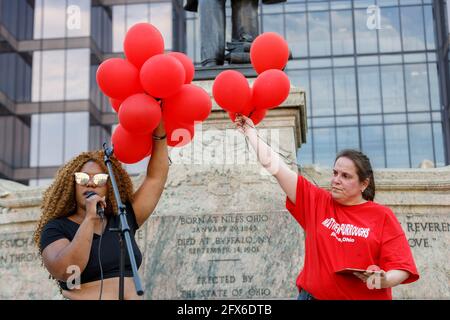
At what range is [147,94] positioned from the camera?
3695 mm

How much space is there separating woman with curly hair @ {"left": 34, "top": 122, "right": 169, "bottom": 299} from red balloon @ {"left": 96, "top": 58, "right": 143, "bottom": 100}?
34cm

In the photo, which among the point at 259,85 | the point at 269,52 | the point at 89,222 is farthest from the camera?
the point at 269,52

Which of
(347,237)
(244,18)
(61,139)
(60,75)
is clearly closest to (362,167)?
(347,237)

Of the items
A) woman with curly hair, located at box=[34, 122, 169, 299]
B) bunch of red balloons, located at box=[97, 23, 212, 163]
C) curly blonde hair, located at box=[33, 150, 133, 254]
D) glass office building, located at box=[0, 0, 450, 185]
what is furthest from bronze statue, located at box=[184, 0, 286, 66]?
glass office building, located at box=[0, 0, 450, 185]

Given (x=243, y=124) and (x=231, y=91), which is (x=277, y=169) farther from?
(x=231, y=91)

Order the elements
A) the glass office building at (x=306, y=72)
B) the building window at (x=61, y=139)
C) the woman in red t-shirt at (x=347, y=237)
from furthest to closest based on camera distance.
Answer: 1. the building window at (x=61, y=139)
2. the glass office building at (x=306, y=72)
3. the woman in red t-shirt at (x=347, y=237)

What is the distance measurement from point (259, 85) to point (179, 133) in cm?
51

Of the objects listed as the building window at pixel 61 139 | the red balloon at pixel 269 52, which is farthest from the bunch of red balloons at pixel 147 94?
the building window at pixel 61 139

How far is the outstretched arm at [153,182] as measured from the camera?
3.63 m

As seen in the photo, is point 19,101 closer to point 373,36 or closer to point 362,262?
point 373,36

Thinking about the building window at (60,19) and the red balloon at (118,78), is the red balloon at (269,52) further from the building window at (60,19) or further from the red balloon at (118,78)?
the building window at (60,19)

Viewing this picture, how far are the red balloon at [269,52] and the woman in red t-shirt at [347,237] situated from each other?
65 cm

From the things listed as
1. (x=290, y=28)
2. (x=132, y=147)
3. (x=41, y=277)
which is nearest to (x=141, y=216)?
(x=132, y=147)

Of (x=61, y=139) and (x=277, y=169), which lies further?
(x=61, y=139)
